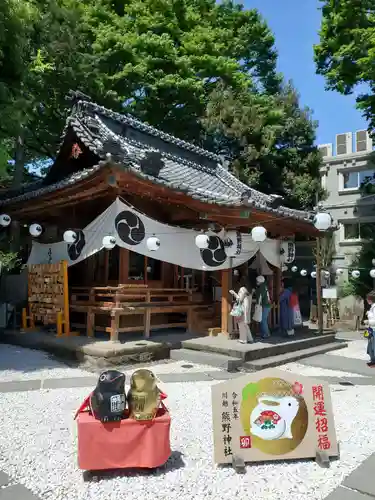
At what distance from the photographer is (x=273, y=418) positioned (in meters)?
4.23

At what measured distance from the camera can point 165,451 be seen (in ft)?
13.3

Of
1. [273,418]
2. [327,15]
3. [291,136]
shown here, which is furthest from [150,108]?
[273,418]

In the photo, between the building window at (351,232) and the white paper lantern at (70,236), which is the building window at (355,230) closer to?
the building window at (351,232)

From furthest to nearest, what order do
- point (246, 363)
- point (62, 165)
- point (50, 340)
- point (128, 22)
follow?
point (128, 22) → point (62, 165) → point (50, 340) → point (246, 363)

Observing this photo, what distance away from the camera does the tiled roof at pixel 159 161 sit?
9.71 meters

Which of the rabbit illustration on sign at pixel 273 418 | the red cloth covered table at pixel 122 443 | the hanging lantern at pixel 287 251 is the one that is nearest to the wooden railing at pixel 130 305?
the hanging lantern at pixel 287 251

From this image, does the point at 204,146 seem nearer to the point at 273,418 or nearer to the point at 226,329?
the point at 226,329

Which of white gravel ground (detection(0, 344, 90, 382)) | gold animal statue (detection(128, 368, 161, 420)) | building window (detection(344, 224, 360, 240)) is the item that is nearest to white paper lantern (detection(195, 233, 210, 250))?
white gravel ground (detection(0, 344, 90, 382))

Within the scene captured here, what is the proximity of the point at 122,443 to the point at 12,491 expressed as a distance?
1.04m

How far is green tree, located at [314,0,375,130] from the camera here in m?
16.1

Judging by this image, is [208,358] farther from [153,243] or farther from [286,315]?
[286,315]

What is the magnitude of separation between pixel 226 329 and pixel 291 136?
14333mm

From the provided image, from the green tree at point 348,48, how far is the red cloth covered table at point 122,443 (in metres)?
15.7

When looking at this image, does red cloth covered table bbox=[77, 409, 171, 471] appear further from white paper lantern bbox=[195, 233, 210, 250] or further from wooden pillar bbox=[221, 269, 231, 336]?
wooden pillar bbox=[221, 269, 231, 336]
